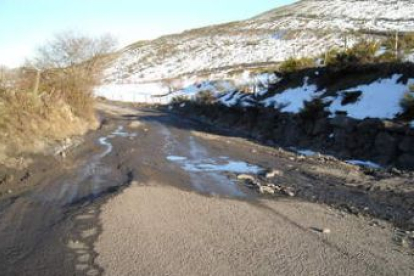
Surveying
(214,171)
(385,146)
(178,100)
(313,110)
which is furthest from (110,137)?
(178,100)

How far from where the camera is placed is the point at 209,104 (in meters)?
31.3

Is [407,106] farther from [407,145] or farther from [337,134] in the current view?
[337,134]

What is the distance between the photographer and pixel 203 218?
710 centimetres

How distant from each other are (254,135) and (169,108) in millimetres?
21271

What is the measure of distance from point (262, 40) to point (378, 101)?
2509 inches

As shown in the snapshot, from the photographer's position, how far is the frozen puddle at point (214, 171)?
9422 mm

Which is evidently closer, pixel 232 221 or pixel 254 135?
pixel 232 221

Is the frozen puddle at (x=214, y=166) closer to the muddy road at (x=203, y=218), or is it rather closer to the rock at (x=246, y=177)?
the muddy road at (x=203, y=218)

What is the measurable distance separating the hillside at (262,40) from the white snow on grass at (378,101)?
1519 inches

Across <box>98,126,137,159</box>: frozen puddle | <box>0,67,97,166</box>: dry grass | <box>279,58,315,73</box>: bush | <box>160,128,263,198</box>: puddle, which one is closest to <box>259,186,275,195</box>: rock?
<box>160,128,263,198</box>: puddle

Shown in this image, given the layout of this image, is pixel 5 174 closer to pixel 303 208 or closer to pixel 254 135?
pixel 303 208

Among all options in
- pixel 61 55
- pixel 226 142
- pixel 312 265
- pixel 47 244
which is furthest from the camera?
pixel 61 55

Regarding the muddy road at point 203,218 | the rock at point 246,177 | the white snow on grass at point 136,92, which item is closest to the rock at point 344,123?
the muddy road at point 203,218

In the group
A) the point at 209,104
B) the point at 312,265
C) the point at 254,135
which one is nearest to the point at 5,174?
the point at 312,265
